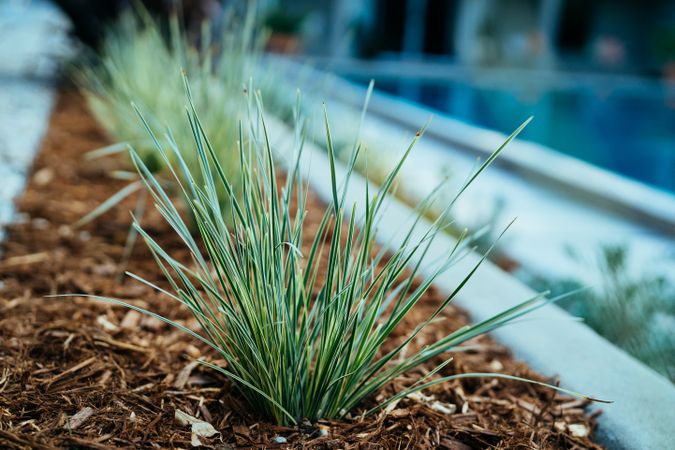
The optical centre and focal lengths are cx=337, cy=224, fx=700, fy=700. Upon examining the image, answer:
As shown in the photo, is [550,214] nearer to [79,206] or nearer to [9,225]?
[79,206]

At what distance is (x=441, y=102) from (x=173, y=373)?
1112cm

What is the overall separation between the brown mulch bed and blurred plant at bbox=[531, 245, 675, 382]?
61 centimetres

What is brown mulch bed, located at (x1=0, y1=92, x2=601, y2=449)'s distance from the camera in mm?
1417

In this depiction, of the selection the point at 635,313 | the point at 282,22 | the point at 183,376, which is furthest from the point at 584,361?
the point at 282,22

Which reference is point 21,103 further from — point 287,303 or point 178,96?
point 287,303

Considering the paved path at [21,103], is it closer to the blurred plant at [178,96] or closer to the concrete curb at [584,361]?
the blurred plant at [178,96]

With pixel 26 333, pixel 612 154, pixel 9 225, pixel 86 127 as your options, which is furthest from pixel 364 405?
pixel 612 154

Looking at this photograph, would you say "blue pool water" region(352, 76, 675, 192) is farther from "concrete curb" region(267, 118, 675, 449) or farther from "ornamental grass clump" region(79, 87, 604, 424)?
"ornamental grass clump" region(79, 87, 604, 424)

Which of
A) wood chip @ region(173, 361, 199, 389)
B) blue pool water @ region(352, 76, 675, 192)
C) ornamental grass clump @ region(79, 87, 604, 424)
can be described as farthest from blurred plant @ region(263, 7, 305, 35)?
ornamental grass clump @ region(79, 87, 604, 424)

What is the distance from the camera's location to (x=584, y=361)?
1844mm

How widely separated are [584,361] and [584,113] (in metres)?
10.6

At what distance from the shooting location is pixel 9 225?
2.87m

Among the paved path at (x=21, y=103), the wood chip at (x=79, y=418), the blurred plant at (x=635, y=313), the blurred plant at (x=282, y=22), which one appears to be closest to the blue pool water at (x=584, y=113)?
the blurred plant at (x=282, y=22)

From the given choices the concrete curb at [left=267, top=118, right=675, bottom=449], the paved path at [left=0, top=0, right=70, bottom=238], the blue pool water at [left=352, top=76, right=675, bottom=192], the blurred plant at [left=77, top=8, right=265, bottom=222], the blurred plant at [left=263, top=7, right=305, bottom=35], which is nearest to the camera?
the concrete curb at [left=267, top=118, right=675, bottom=449]
